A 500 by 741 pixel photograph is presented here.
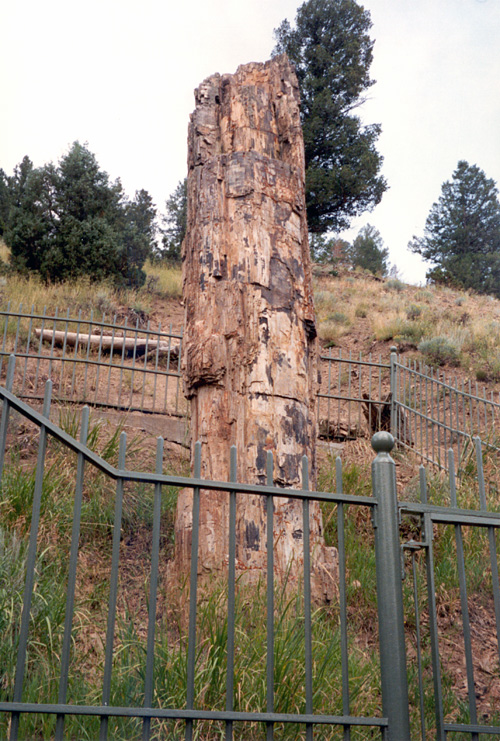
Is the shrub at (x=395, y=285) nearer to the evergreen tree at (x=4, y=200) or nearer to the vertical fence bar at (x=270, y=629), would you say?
the evergreen tree at (x=4, y=200)

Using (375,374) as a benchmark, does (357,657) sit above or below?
below

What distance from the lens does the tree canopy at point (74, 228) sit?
16.4 m

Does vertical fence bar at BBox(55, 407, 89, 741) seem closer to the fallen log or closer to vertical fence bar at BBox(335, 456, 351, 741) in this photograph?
vertical fence bar at BBox(335, 456, 351, 741)

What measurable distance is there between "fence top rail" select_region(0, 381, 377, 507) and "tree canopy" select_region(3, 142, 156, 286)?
47.8ft

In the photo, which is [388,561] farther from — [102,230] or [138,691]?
[102,230]

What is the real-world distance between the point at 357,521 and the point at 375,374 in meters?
9.19

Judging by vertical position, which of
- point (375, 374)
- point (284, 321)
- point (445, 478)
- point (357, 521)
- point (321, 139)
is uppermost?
point (321, 139)

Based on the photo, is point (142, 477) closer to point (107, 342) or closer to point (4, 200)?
point (107, 342)

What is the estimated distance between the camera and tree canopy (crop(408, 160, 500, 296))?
28234 millimetres

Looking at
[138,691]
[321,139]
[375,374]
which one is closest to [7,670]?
[138,691]

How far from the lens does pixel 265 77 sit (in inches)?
209

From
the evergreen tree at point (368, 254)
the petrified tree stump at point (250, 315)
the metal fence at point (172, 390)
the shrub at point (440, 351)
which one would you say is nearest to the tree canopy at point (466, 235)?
the evergreen tree at point (368, 254)

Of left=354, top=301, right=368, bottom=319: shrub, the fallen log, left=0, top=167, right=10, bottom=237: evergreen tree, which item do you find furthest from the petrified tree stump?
left=0, top=167, right=10, bottom=237: evergreen tree

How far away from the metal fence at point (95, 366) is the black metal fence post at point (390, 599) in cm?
532
